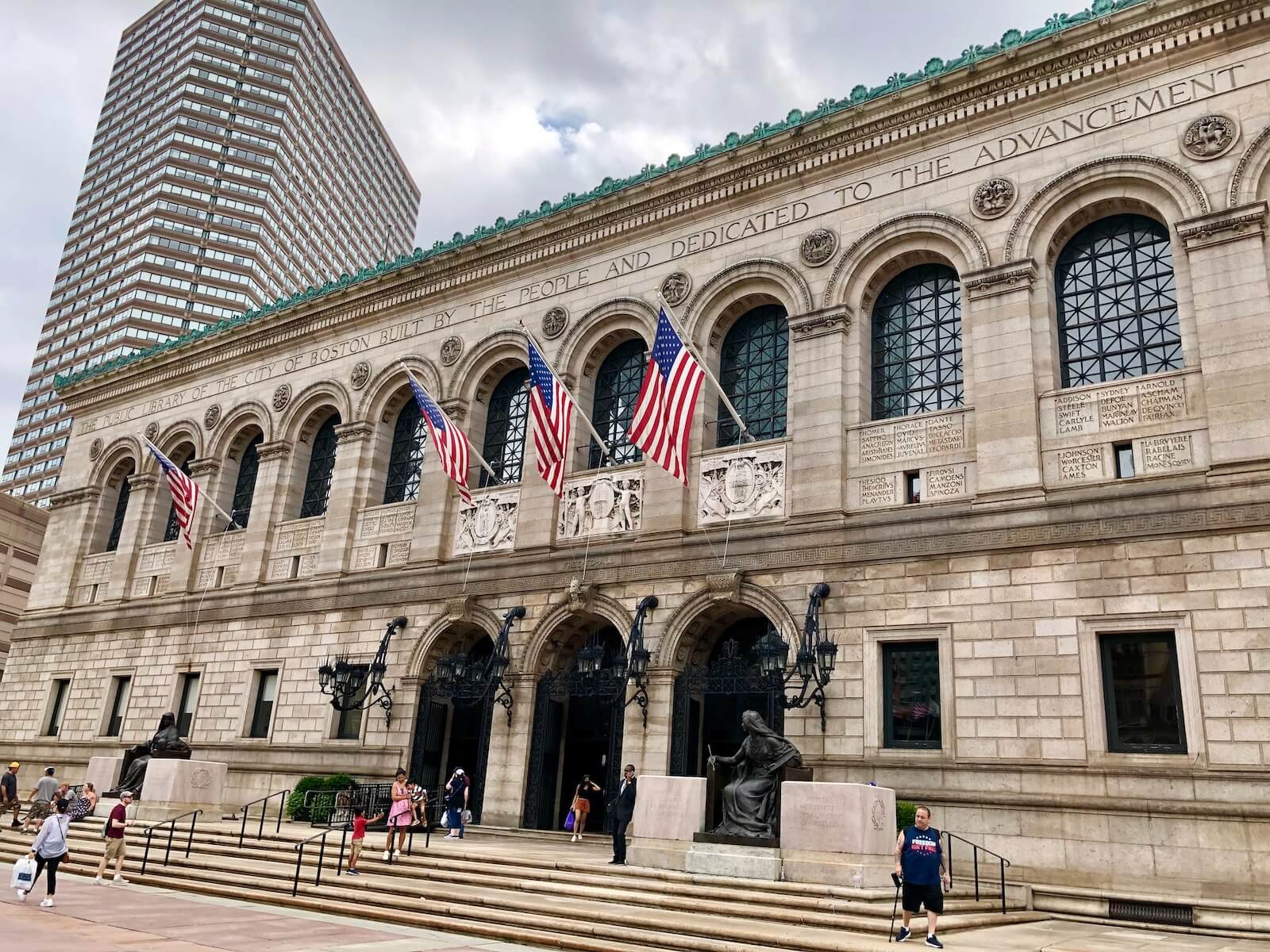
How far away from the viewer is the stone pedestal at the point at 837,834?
14.4 metres

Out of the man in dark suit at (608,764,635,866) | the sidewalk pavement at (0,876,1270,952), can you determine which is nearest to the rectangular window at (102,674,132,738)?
the sidewalk pavement at (0,876,1270,952)

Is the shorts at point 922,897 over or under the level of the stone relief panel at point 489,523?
under

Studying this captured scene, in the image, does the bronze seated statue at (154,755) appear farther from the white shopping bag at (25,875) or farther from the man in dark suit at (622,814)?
the man in dark suit at (622,814)

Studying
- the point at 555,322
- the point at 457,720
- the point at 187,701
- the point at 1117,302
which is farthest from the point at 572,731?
the point at 1117,302

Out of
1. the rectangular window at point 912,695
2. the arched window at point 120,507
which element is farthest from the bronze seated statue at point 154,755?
the rectangular window at point 912,695

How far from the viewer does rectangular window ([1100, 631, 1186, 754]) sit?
54.6 feet

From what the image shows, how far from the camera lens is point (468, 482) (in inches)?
1062

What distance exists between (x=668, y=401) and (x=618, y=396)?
228 inches

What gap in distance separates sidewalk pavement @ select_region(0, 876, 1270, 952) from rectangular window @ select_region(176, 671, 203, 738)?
15.2 metres

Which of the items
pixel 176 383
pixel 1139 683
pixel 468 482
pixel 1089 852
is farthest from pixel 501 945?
pixel 176 383

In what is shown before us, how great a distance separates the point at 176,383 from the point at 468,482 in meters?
15.5

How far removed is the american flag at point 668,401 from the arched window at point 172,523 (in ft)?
69.0

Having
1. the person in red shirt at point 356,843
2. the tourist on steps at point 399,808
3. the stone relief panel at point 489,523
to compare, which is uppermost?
the stone relief panel at point 489,523

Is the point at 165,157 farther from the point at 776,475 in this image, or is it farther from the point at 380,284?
the point at 776,475
